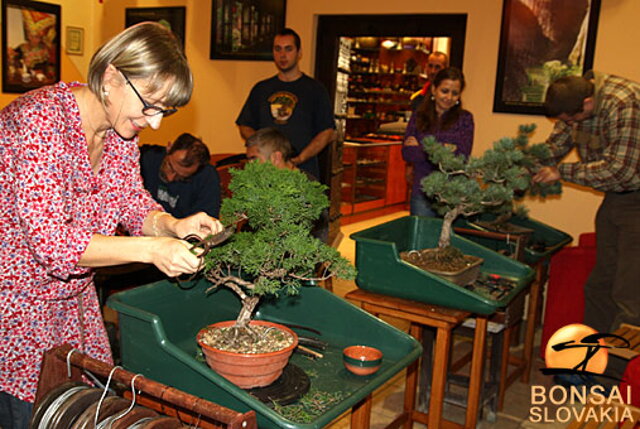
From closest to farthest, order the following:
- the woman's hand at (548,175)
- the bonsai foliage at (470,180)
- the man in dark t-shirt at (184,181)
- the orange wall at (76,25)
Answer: the bonsai foliage at (470,180)
the man in dark t-shirt at (184,181)
the woman's hand at (548,175)
the orange wall at (76,25)

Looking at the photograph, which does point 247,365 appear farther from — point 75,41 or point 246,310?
point 75,41

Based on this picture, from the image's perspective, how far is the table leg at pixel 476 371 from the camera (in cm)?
286

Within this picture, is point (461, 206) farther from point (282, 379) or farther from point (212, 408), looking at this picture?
point (212, 408)

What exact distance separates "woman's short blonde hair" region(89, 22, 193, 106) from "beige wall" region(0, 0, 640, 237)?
3774 millimetres

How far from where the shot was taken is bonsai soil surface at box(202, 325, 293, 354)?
1723mm

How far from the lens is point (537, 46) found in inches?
188

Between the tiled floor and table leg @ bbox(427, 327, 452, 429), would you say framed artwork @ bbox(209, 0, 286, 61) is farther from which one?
table leg @ bbox(427, 327, 452, 429)

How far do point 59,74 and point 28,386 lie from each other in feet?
17.6

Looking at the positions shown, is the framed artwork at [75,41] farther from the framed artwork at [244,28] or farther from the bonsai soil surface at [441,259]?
the bonsai soil surface at [441,259]

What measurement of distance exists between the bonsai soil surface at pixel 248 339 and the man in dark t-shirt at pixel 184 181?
1.53 metres

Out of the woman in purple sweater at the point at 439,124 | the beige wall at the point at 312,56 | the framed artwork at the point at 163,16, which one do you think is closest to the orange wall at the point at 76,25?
the beige wall at the point at 312,56

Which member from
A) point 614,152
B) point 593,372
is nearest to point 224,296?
point 593,372

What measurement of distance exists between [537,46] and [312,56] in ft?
6.49

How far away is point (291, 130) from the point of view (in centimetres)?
444
